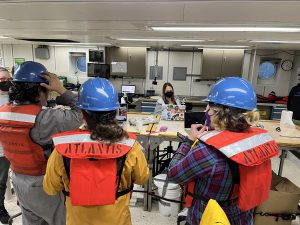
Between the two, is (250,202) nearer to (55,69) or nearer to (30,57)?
(55,69)

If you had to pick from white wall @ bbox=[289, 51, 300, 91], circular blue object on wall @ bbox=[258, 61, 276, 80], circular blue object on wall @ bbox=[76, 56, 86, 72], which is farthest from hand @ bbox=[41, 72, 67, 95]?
white wall @ bbox=[289, 51, 300, 91]

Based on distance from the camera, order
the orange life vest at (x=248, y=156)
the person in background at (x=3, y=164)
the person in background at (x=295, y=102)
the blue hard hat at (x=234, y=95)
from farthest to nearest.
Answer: the person in background at (x=295, y=102)
the person in background at (x=3, y=164)
the blue hard hat at (x=234, y=95)
the orange life vest at (x=248, y=156)

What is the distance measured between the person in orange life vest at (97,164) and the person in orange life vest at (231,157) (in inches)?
13.2

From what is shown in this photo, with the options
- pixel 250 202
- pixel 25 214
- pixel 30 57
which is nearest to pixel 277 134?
pixel 250 202

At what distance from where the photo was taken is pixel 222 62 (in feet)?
21.9

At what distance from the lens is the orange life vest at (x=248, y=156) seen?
1.25 metres

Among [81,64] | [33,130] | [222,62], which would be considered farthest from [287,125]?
[81,64]

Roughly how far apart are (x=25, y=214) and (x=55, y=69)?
20.7ft

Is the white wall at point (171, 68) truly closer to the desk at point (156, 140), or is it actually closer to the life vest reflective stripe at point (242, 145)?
the desk at point (156, 140)

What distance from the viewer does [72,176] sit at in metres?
1.17

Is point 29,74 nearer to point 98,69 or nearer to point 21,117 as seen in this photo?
point 21,117

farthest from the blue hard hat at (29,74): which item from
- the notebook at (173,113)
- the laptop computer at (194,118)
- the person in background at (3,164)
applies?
the notebook at (173,113)

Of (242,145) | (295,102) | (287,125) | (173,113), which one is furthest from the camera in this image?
(295,102)

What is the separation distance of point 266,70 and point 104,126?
6.96 metres
